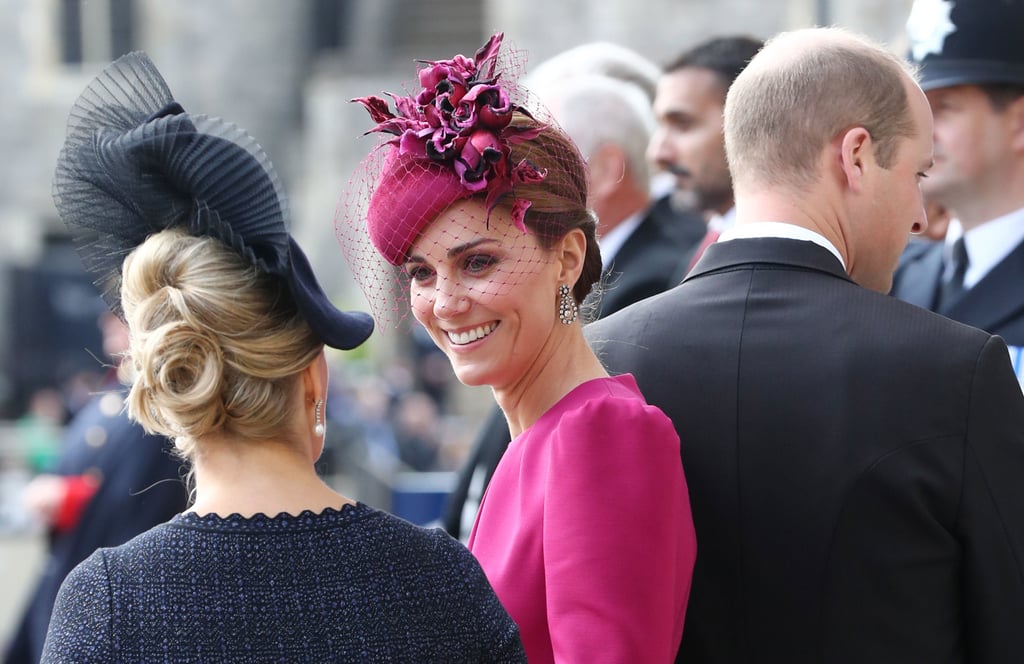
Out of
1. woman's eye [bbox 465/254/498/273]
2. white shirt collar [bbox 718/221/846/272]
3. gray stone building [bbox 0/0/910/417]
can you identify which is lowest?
gray stone building [bbox 0/0/910/417]

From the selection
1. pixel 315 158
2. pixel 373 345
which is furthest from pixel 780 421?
pixel 315 158

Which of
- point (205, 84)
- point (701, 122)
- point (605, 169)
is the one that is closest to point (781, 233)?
point (605, 169)

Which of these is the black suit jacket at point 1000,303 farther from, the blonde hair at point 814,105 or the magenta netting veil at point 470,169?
the magenta netting veil at point 470,169

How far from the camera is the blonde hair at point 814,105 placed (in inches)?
88.3

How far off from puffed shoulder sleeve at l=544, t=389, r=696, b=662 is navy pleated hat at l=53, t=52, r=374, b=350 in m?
0.37

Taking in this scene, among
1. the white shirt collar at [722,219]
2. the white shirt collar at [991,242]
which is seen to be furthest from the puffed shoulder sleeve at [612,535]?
the white shirt collar at [722,219]

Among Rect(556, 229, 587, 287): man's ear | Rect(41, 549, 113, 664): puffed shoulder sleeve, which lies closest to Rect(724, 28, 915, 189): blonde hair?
Rect(556, 229, 587, 287): man's ear

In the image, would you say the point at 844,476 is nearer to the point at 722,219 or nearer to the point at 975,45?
the point at 975,45

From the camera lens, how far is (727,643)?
222cm

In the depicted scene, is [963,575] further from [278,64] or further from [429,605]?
[278,64]

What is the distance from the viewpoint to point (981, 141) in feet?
10.6

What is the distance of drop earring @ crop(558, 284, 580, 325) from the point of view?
7.54 ft

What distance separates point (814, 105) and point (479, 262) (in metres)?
0.58

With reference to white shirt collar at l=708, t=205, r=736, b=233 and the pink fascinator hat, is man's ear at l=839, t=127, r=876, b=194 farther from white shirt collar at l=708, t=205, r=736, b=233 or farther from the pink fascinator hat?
white shirt collar at l=708, t=205, r=736, b=233
